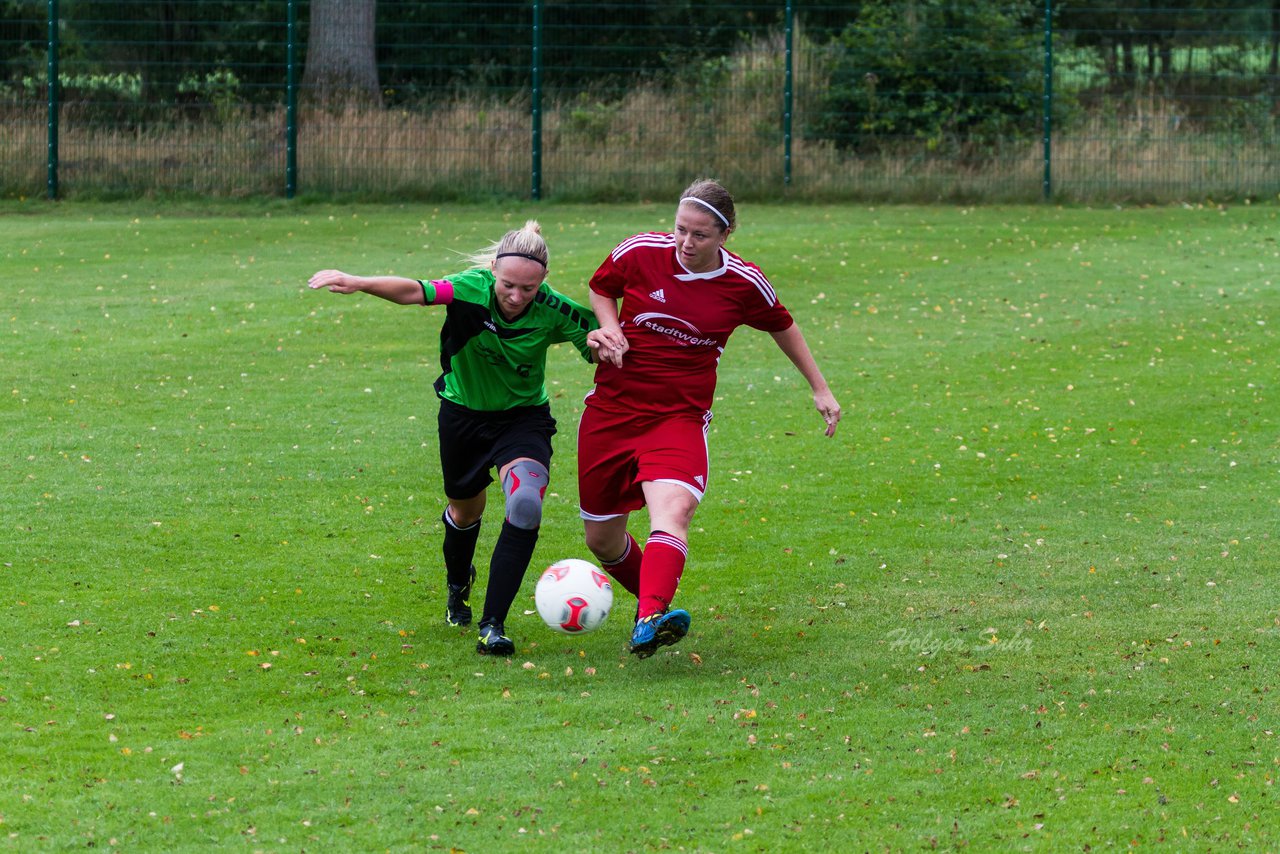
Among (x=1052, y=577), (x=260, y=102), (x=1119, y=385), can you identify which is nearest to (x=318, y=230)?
(x=260, y=102)

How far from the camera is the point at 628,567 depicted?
7043 millimetres

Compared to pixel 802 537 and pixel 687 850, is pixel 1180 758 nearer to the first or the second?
pixel 687 850

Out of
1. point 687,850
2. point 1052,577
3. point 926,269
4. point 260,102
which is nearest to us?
point 687,850

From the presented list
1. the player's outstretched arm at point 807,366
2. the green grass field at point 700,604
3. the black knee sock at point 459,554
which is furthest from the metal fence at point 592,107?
the player's outstretched arm at point 807,366

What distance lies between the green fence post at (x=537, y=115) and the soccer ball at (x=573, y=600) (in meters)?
16.8

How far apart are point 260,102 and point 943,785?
19.5m

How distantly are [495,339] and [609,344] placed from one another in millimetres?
551

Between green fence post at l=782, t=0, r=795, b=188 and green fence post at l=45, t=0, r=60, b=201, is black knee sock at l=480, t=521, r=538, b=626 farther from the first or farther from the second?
green fence post at l=45, t=0, r=60, b=201

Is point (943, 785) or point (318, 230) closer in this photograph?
point (943, 785)

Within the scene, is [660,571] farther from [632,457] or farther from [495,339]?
[495,339]

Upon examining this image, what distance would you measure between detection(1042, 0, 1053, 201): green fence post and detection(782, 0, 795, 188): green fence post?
11.8 feet

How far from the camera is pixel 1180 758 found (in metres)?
5.44

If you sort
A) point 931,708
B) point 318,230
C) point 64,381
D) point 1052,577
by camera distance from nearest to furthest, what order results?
point 931,708 → point 1052,577 → point 64,381 → point 318,230

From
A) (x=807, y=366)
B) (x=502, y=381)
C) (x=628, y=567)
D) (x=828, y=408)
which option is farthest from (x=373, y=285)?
(x=828, y=408)
